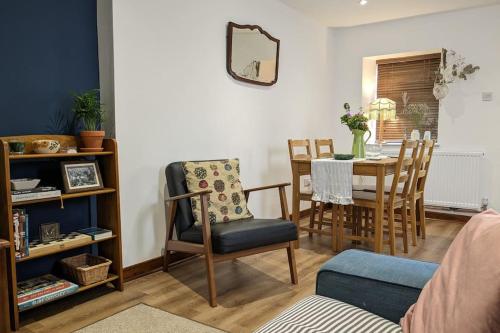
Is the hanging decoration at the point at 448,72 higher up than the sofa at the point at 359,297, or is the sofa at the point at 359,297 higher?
the hanging decoration at the point at 448,72

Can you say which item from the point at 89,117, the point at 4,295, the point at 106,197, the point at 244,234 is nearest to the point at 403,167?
the point at 244,234

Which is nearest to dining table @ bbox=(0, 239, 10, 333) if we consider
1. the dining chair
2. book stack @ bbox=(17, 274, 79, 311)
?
book stack @ bbox=(17, 274, 79, 311)

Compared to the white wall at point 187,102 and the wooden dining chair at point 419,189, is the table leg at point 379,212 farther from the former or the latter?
the white wall at point 187,102

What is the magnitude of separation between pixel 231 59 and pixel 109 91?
1238mm

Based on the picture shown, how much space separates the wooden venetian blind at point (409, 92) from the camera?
4.84m

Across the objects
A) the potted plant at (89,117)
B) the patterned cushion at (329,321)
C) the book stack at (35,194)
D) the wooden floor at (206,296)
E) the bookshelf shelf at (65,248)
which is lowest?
the wooden floor at (206,296)

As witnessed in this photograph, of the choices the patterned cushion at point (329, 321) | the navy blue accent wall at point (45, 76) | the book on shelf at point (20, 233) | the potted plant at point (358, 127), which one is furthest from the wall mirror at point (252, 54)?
the patterned cushion at point (329, 321)

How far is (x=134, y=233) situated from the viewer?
9.18 feet

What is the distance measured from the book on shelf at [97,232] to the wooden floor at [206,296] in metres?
0.38

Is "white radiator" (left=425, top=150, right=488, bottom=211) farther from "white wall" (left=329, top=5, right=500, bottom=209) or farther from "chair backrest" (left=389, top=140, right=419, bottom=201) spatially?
"chair backrest" (left=389, top=140, right=419, bottom=201)

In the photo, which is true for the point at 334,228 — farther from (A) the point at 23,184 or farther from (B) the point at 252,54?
(A) the point at 23,184

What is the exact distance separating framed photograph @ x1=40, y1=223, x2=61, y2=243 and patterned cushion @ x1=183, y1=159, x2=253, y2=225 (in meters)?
0.86

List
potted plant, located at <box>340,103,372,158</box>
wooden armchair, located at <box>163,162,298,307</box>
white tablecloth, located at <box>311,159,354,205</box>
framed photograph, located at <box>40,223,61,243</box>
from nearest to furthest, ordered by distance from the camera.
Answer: framed photograph, located at <box>40,223,61,243</box> → wooden armchair, located at <box>163,162,298,307</box> → white tablecloth, located at <box>311,159,354,205</box> → potted plant, located at <box>340,103,372,158</box>

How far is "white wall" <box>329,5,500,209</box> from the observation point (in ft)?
14.1
